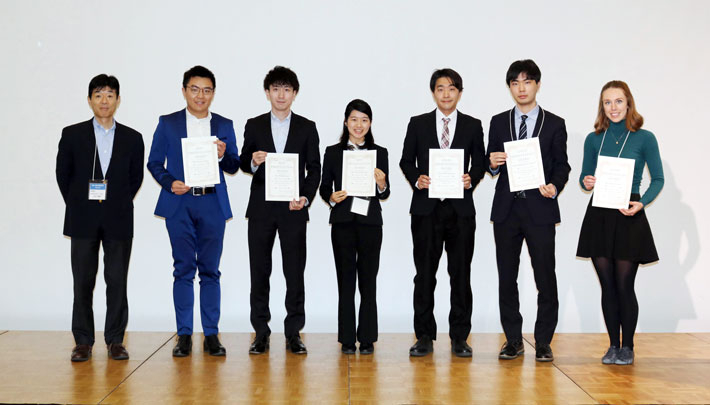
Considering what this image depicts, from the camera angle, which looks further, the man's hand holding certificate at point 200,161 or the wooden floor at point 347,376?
the man's hand holding certificate at point 200,161

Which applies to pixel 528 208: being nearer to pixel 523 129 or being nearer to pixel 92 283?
pixel 523 129

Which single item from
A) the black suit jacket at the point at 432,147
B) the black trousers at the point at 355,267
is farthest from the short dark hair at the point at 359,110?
the black trousers at the point at 355,267

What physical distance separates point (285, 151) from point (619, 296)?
7.42 ft

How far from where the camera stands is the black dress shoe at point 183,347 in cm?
416

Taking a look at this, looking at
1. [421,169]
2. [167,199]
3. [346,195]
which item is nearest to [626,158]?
[421,169]

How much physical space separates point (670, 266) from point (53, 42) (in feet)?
17.1

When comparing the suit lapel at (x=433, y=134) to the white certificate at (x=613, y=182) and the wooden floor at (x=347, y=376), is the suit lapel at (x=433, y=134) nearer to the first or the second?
the white certificate at (x=613, y=182)

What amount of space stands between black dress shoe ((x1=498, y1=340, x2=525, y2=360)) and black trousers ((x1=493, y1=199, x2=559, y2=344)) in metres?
0.03

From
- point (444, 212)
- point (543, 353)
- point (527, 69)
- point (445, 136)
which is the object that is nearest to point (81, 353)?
point (444, 212)

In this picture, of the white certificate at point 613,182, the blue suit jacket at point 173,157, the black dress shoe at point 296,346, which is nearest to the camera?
the white certificate at point 613,182

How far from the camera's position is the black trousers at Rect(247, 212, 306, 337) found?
416 centimetres

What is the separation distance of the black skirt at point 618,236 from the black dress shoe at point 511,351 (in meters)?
0.70

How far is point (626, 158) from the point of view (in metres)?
3.96

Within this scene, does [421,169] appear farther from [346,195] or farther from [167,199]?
[167,199]
